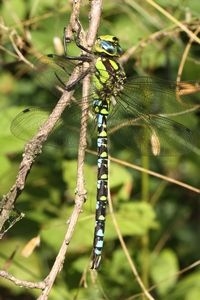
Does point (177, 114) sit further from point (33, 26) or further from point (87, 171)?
point (33, 26)

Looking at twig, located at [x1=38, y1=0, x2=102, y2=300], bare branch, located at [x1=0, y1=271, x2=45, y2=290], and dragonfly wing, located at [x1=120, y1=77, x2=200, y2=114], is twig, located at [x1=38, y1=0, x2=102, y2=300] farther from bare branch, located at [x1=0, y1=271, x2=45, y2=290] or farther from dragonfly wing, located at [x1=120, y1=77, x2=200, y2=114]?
dragonfly wing, located at [x1=120, y1=77, x2=200, y2=114]

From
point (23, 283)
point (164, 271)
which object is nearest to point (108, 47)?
point (23, 283)

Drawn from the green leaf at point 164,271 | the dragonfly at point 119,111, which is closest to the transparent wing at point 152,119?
the dragonfly at point 119,111

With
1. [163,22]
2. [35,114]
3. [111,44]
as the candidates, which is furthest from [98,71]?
[163,22]

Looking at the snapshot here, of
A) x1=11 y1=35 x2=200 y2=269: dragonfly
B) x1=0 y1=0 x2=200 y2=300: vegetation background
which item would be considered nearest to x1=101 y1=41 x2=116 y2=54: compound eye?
x1=11 y1=35 x2=200 y2=269: dragonfly

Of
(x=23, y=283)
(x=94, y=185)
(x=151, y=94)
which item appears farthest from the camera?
(x=94, y=185)

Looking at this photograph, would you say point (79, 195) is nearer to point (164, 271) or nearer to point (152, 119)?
point (152, 119)
